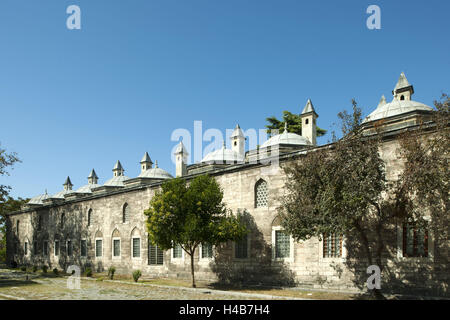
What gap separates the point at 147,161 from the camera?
42594 millimetres

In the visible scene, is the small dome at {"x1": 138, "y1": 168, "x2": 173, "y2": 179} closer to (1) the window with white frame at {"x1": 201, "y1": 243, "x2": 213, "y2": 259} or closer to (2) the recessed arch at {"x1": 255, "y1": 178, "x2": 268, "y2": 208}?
(1) the window with white frame at {"x1": 201, "y1": 243, "x2": 213, "y2": 259}

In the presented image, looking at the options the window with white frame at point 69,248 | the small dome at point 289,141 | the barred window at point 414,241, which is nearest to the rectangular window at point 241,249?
the small dome at point 289,141

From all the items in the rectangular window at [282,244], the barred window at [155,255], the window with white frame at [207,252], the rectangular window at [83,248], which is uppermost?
the rectangular window at [282,244]

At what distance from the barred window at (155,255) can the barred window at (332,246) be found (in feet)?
38.5

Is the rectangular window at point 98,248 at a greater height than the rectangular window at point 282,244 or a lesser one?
lesser

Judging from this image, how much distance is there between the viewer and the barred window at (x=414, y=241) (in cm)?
1484

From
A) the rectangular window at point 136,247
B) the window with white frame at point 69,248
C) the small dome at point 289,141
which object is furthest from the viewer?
the window with white frame at point 69,248

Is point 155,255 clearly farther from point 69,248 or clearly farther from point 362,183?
point 362,183

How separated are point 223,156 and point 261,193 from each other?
36.1ft

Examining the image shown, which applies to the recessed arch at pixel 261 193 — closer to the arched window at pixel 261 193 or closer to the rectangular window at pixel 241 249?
the arched window at pixel 261 193

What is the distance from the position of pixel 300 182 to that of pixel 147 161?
2975 cm

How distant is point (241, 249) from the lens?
21078 millimetres

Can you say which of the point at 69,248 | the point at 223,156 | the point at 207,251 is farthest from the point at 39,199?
the point at 207,251
